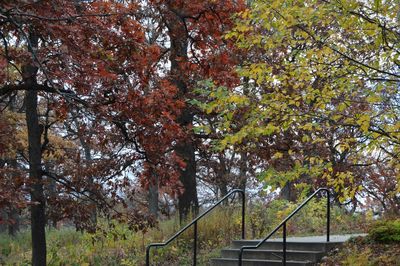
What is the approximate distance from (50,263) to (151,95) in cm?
603

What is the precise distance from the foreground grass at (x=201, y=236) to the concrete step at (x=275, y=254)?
31.2 inches

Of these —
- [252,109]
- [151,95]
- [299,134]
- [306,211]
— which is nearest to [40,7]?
[151,95]

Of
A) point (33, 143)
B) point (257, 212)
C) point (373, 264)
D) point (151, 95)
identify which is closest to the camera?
point (373, 264)

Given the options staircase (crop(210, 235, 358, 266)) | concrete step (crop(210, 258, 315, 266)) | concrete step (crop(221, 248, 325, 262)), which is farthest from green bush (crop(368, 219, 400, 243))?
concrete step (crop(210, 258, 315, 266))

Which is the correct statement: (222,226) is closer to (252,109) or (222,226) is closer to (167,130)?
(167,130)

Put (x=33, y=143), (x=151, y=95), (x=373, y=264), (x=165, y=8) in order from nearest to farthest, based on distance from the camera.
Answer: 1. (x=373, y=264)
2. (x=151, y=95)
3. (x=33, y=143)
4. (x=165, y=8)

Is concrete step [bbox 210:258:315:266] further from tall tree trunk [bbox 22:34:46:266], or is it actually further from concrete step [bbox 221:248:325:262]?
tall tree trunk [bbox 22:34:46:266]

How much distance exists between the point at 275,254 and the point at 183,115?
8389mm

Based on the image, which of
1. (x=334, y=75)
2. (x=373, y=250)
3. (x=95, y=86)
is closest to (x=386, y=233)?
(x=373, y=250)

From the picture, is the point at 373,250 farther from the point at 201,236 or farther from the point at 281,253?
the point at 201,236

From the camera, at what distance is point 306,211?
17.1 m

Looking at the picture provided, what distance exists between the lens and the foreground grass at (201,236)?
14469mm

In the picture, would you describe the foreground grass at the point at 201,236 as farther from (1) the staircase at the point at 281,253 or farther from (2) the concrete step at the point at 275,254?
(1) the staircase at the point at 281,253

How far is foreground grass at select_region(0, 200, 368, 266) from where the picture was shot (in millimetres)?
14469
